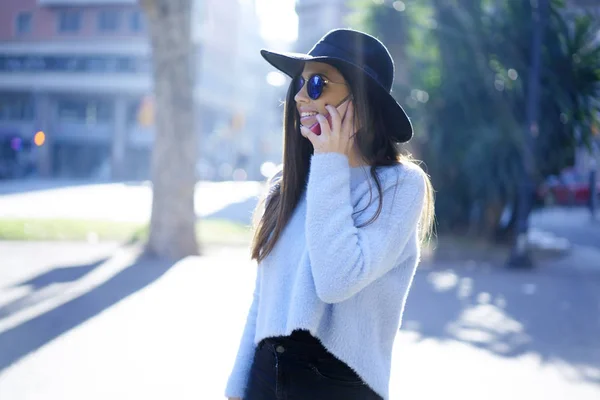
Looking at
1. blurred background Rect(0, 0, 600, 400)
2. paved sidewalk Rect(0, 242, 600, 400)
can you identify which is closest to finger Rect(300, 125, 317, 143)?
blurred background Rect(0, 0, 600, 400)

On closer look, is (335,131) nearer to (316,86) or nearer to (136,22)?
(316,86)

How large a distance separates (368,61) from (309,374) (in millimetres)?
821

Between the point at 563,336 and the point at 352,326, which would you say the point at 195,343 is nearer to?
the point at 563,336

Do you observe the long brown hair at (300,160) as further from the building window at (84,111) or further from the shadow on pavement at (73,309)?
the building window at (84,111)

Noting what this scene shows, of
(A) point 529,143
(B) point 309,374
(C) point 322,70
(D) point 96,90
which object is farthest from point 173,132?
(D) point 96,90

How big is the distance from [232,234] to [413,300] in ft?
20.3

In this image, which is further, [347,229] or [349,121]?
[349,121]

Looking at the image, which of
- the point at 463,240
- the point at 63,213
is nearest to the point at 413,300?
the point at 463,240

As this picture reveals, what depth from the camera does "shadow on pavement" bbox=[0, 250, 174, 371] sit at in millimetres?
5699

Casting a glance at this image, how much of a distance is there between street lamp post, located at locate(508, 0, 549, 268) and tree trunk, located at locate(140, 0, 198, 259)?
5322 mm

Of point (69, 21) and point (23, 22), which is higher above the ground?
point (69, 21)

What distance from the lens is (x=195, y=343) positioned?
19.6ft

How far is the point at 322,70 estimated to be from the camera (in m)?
1.95

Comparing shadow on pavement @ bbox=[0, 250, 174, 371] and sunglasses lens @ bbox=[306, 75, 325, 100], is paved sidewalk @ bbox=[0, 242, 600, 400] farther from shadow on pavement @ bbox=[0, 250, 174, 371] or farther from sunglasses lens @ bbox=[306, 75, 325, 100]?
sunglasses lens @ bbox=[306, 75, 325, 100]
